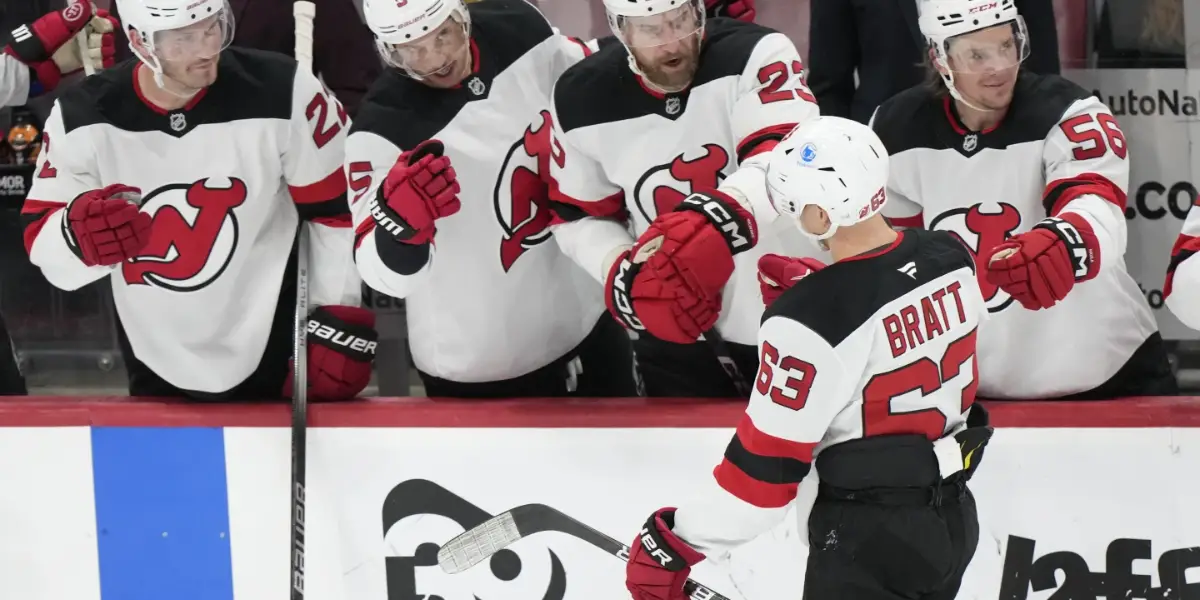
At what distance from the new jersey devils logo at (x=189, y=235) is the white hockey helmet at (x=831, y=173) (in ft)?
4.35

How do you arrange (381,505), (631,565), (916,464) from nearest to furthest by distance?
(916,464) → (631,565) → (381,505)

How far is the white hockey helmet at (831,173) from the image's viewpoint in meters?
1.83

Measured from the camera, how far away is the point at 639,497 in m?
2.59

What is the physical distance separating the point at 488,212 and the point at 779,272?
807 millimetres

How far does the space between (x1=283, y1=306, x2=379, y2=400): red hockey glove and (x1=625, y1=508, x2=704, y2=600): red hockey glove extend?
0.93m

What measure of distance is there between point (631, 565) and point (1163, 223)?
182 cm

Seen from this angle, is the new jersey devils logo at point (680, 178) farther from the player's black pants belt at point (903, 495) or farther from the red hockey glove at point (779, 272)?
the player's black pants belt at point (903, 495)

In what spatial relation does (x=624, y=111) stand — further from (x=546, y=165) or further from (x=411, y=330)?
(x=411, y=330)

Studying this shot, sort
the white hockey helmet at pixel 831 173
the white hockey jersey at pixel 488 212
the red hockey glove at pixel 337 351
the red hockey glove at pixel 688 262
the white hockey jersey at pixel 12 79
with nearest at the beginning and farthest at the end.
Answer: the white hockey helmet at pixel 831 173 → the red hockey glove at pixel 688 262 → the white hockey jersey at pixel 488 212 → the red hockey glove at pixel 337 351 → the white hockey jersey at pixel 12 79

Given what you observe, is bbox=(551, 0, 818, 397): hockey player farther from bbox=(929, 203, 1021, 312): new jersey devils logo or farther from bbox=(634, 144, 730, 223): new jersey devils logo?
bbox=(929, 203, 1021, 312): new jersey devils logo

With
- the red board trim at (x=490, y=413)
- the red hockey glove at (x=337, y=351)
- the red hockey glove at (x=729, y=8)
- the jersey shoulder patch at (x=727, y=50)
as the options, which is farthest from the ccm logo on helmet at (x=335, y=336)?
the red hockey glove at (x=729, y=8)

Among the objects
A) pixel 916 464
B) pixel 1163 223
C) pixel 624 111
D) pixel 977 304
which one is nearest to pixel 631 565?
pixel 916 464

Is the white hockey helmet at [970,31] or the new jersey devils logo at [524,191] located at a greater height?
the white hockey helmet at [970,31]

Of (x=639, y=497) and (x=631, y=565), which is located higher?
(x=631, y=565)
